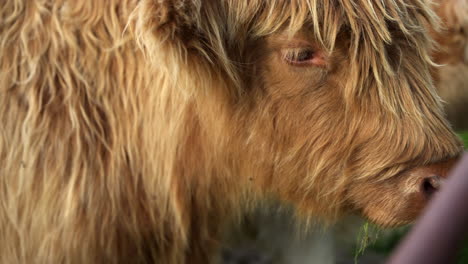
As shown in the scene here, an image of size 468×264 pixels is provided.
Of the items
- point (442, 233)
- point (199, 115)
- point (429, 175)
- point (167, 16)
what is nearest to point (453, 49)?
point (429, 175)

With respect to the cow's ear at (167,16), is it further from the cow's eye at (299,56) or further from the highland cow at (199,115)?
the cow's eye at (299,56)

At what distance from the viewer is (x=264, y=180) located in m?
2.24

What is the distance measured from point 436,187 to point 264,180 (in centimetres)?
55

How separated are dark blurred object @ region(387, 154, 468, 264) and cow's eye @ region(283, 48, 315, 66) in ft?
4.62

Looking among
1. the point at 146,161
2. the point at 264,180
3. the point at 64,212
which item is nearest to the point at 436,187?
the point at 264,180

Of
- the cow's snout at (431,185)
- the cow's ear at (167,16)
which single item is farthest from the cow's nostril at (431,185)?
the cow's ear at (167,16)

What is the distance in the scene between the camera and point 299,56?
2037 millimetres

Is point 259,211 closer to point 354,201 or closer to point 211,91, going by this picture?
point 354,201

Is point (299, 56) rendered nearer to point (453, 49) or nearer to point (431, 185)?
point (431, 185)

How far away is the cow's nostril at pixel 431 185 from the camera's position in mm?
2014

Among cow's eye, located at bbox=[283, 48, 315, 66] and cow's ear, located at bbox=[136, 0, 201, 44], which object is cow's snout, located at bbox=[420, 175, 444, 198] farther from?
cow's ear, located at bbox=[136, 0, 201, 44]

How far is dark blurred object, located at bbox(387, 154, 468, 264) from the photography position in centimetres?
64

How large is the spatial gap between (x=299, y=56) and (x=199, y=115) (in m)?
0.38

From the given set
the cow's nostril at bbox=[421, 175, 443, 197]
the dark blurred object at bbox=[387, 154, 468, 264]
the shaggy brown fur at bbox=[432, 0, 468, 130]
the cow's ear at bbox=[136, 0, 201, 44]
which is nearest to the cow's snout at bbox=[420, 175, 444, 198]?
the cow's nostril at bbox=[421, 175, 443, 197]
